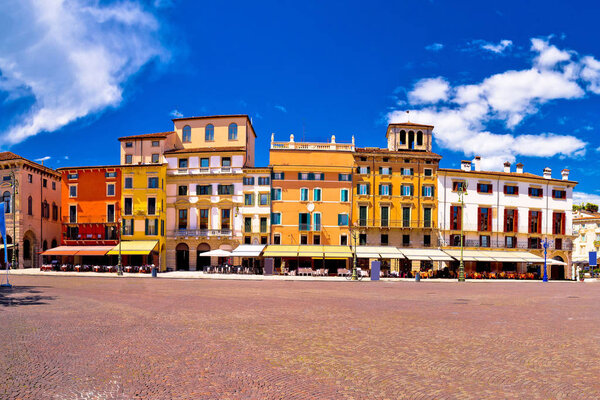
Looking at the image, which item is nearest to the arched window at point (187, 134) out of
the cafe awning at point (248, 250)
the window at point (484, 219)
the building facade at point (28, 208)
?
the cafe awning at point (248, 250)

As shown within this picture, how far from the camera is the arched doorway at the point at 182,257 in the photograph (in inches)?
1870

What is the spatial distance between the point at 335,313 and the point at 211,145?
126 feet

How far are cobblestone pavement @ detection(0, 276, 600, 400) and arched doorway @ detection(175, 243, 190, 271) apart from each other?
31895mm

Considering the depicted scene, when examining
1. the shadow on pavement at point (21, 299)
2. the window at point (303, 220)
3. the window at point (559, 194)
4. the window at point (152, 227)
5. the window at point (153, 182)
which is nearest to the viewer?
the shadow on pavement at point (21, 299)

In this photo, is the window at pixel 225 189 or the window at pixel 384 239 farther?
the window at pixel 225 189

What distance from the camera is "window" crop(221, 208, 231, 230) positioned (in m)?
46.7

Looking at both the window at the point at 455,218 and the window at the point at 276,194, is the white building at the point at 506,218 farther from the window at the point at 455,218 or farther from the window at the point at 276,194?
the window at the point at 276,194

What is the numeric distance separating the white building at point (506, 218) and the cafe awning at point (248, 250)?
63.4 feet

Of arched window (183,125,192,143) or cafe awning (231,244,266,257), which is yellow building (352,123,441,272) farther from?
arched window (183,125,192,143)

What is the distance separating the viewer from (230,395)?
619cm

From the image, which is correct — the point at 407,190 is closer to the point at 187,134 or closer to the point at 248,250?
the point at 248,250

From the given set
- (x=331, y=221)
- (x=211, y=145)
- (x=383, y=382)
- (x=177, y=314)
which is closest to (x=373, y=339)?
(x=383, y=382)

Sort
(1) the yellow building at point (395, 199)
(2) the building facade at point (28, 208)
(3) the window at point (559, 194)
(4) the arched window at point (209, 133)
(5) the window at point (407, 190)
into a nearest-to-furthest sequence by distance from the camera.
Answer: (1) the yellow building at point (395, 199)
(5) the window at point (407, 190)
(2) the building facade at point (28, 208)
(3) the window at point (559, 194)
(4) the arched window at point (209, 133)

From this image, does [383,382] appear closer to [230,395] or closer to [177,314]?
[230,395]
